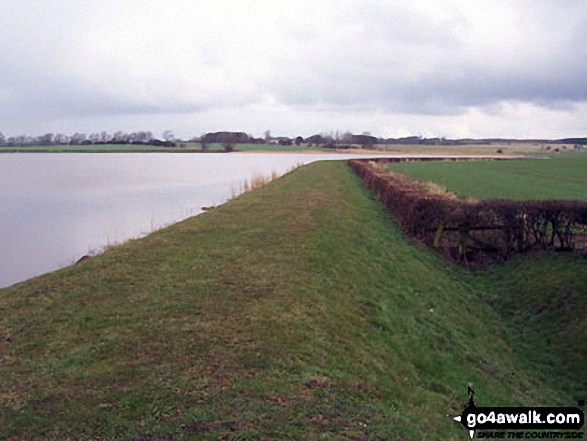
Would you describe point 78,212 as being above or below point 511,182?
below

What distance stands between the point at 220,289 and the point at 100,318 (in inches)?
80.1

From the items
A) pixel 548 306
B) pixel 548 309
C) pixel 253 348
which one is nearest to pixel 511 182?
pixel 548 306

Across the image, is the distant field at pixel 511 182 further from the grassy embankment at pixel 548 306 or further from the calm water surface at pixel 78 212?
the calm water surface at pixel 78 212

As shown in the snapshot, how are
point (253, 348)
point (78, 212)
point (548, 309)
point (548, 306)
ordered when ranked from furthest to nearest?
1. point (78, 212)
2. point (548, 306)
3. point (548, 309)
4. point (253, 348)

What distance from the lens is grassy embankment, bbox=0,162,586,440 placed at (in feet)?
15.5

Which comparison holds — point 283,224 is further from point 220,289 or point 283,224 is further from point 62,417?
point 62,417

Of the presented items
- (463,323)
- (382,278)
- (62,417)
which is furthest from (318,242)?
(62,417)

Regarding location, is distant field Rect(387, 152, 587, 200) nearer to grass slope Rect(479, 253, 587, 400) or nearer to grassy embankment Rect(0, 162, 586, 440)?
grass slope Rect(479, 253, 587, 400)

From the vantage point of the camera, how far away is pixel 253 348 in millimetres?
6191

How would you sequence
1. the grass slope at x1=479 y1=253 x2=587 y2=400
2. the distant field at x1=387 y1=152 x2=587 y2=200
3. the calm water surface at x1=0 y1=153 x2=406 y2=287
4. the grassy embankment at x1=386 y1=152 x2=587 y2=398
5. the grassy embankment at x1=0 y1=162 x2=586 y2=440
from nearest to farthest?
the grassy embankment at x1=0 y1=162 x2=586 y2=440
the grass slope at x1=479 y1=253 x2=587 y2=400
the grassy embankment at x1=386 y1=152 x2=587 y2=398
the calm water surface at x1=0 y1=153 x2=406 y2=287
the distant field at x1=387 y1=152 x2=587 y2=200

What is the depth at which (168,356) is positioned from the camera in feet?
19.5

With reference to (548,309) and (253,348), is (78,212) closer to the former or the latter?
(548,309)

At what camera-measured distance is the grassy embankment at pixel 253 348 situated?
473 cm

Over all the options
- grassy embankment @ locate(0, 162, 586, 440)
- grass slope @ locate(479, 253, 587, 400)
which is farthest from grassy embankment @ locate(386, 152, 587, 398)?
grassy embankment @ locate(0, 162, 586, 440)
